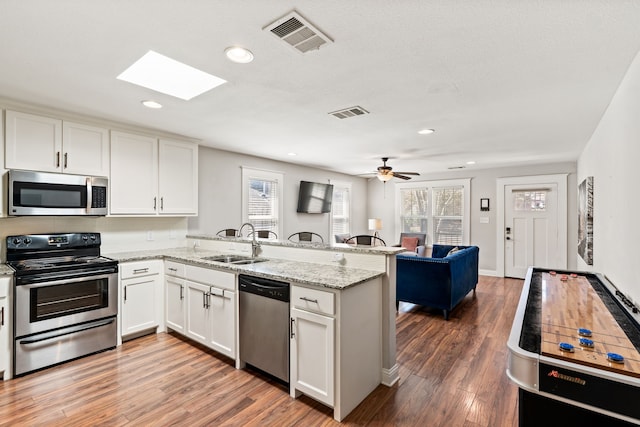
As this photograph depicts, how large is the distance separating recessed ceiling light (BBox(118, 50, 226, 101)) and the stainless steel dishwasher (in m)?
1.66

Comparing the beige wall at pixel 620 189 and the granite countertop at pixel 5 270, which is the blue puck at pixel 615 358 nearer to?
the beige wall at pixel 620 189

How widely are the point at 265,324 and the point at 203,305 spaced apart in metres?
0.90

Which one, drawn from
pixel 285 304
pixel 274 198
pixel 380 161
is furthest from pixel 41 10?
pixel 380 161

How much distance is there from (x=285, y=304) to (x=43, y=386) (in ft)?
6.86

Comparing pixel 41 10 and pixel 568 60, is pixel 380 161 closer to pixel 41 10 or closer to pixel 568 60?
pixel 568 60

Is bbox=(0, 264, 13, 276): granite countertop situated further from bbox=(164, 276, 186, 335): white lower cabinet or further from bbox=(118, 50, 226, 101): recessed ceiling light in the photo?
bbox=(118, 50, 226, 101): recessed ceiling light

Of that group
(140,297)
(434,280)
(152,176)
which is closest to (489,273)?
(434,280)

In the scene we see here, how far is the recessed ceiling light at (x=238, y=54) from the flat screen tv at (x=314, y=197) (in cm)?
431

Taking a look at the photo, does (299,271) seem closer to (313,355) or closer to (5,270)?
(313,355)

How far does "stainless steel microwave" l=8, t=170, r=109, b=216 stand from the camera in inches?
111

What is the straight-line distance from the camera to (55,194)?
3033 millimetres

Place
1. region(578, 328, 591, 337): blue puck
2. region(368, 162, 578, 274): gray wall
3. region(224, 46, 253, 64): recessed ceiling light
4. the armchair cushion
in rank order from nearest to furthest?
region(578, 328, 591, 337): blue puck < region(224, 46, 253, 64): recessed ceiling light < region(368, 162, 578, 274): gray wall < the armchair cushion

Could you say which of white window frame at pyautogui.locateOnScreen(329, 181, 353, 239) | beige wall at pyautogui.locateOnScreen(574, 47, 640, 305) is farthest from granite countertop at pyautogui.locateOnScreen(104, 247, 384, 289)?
white window frame at pyautogui.locateOnScreen(329, 181, 353, 239)

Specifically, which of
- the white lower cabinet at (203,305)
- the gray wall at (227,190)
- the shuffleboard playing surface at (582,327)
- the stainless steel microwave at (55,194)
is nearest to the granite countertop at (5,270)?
the stainless steel microwave at (55,194)
